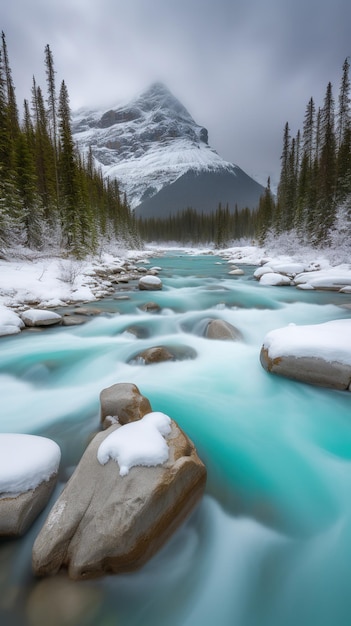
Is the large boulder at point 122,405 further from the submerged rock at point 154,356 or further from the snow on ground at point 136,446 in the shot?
the submerged rock at point 154,356

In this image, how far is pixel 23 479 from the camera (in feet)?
7.92

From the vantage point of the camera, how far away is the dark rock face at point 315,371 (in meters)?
4.69

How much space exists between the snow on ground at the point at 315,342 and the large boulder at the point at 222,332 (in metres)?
1.67

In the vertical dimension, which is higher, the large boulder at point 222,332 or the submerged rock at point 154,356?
the large boulder at point 222,332

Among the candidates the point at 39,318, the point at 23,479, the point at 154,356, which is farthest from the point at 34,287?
the point at 23,479

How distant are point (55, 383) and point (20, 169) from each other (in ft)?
59.8

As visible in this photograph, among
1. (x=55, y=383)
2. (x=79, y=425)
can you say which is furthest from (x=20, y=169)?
(x=79, y=425)

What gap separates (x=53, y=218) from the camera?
22.4m

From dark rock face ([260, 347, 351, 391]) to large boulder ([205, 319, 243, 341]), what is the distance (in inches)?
88.2

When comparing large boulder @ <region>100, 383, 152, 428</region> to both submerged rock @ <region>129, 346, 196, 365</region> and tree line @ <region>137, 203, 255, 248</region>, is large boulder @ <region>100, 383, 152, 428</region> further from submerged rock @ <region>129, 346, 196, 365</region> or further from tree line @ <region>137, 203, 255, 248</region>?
tree line @ <region>137, 203, 255, 248</region>

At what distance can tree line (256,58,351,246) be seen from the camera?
Result: 2470 centimetres

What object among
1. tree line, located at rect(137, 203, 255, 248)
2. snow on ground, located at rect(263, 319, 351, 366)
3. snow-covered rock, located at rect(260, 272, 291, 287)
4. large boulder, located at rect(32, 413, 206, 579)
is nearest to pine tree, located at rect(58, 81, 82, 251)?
snow-covered rock, located at rect(260, 272, 291, 287)

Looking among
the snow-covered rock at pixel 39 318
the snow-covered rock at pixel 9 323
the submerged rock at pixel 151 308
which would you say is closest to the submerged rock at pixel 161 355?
the snow-covered rock at pixel 39 318

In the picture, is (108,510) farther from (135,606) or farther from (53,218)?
(53,218)
